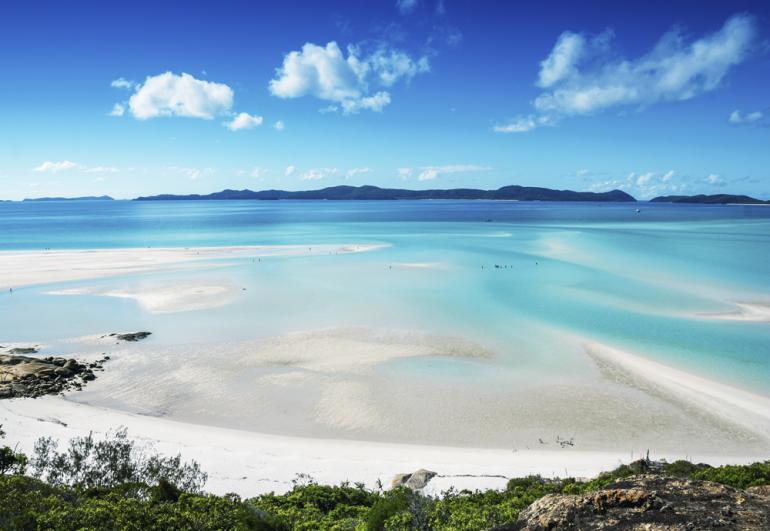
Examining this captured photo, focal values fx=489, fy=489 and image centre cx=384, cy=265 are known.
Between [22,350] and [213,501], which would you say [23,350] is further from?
[213,501]

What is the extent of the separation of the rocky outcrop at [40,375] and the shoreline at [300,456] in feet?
6.87

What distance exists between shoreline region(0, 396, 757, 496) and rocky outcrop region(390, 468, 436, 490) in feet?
0.69

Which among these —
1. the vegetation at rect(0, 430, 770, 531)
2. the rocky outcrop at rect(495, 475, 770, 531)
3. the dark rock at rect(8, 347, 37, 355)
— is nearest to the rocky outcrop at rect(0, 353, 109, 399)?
the dark rock at rect(8, 347, 37, 355)

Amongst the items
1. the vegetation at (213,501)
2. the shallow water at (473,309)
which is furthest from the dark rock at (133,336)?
the vegetation at (213,501)

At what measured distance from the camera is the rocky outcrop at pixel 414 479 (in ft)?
44.1

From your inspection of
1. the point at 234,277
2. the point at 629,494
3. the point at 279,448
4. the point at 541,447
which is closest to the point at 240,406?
the point at 279,448

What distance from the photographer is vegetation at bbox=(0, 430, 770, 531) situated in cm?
909

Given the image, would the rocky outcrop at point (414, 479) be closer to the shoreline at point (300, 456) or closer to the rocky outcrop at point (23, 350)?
the shoreline at point (300, 456)

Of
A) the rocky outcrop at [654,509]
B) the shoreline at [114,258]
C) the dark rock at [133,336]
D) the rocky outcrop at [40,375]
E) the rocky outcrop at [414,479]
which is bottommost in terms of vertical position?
the rocky outcrop at [414,479]

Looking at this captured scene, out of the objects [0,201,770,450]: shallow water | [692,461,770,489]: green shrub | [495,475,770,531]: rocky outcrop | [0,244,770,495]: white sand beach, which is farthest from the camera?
[0,201,770,450]: shallow water

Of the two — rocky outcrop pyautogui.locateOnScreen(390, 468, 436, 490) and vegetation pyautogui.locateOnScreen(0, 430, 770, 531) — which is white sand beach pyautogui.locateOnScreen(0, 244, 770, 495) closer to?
rocky outcrop pyautogui.locateOnScreen(390, 468, 436, 490)

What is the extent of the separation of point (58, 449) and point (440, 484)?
11.9 metres

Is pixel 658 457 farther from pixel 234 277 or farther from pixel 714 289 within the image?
pixel 234 277

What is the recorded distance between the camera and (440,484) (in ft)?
44.5
